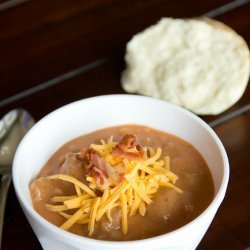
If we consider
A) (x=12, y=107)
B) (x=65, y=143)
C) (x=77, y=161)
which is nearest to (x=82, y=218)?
(x=77, y=161)

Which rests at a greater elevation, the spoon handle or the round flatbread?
the round flatbread

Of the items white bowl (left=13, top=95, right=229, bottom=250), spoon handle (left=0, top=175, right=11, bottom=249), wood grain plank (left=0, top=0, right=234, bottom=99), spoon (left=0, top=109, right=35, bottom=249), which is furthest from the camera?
wood grain plank (left=0, top=0, right=234, bottom=99)

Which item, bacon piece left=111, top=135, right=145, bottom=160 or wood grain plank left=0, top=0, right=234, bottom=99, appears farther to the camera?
wood grain plank left=0, top=0, right=234, bottom=99

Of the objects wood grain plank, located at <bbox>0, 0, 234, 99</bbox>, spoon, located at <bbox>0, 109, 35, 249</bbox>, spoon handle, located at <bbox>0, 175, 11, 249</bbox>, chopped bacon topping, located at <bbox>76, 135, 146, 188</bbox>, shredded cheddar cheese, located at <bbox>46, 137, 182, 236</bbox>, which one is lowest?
spoon handle, located at <bbox>0, 175, 11, 249</bbox>

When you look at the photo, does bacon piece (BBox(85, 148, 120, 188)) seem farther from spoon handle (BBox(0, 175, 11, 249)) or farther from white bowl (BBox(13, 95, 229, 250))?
spoon handle (BBox(0, 175, 11, 249))

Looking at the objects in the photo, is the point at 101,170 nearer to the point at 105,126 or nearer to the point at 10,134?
the point at 105,126

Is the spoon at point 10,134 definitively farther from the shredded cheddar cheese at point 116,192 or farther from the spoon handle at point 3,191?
the shredded cheddar cheese at point 116,192

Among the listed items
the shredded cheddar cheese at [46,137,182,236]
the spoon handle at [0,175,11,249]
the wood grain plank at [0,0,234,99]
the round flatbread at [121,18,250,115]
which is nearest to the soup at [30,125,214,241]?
the shredded cheddar cheese at [46,137,182,236]
